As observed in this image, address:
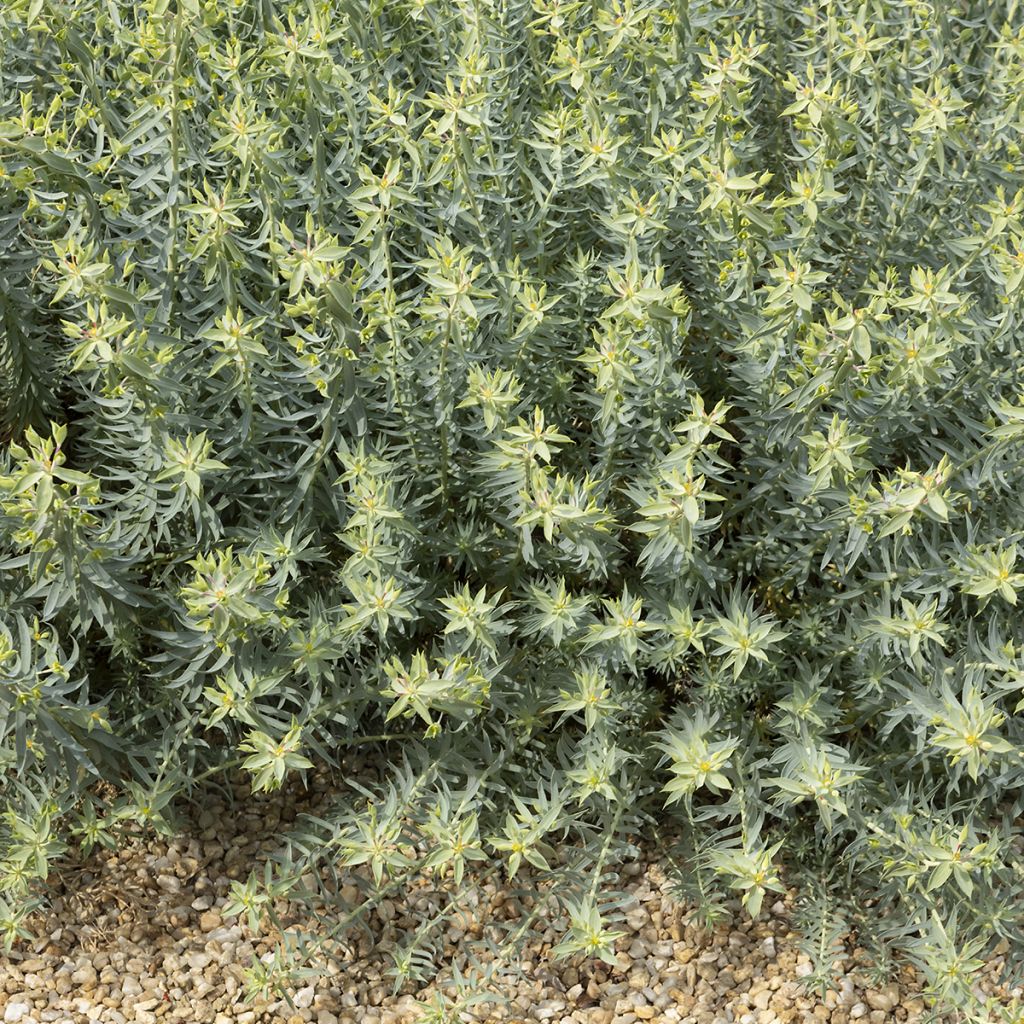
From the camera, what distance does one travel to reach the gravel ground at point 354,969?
9.44 ft

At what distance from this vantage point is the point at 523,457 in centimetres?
241

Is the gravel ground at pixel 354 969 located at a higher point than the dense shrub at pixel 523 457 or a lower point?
lower

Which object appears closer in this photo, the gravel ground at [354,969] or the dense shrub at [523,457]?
the dense shrub at [523,457]

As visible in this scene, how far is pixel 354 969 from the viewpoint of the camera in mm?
2945

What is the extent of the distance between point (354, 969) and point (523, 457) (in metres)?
1.35

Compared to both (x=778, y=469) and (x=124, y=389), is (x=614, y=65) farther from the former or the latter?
(x=124, y=389)

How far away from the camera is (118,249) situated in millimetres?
2807

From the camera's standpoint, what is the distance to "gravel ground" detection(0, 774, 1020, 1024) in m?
2.88

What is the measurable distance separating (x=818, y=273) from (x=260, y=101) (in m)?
1.34

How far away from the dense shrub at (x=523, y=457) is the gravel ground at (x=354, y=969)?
0.12 m

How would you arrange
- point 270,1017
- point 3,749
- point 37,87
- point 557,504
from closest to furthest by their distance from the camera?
point 557,504, point 3,749, point 270,1017, point 37,87

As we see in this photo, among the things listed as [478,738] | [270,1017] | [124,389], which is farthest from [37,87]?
[270,1017]

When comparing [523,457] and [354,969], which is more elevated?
[523,457]

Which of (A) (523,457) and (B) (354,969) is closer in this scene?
(A) (523,457)
